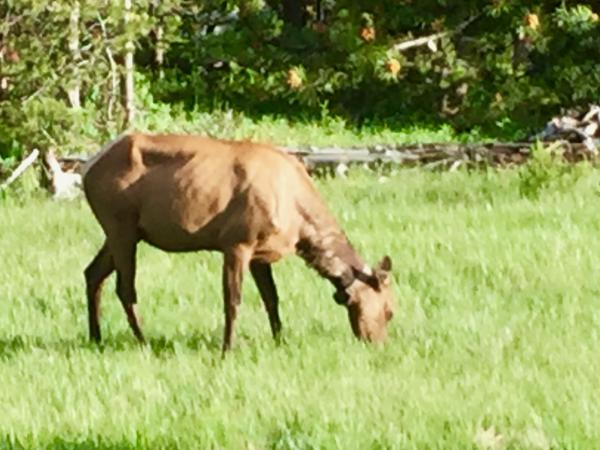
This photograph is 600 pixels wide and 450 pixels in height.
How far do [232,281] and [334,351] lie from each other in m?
0.61

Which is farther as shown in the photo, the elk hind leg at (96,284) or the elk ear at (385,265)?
the elk hind leg at (96,284)

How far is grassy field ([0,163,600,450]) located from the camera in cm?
632

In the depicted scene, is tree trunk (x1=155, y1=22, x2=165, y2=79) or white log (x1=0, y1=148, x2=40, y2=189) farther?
tree trunk (x1=155, y1=22, x2=165, y2=79)

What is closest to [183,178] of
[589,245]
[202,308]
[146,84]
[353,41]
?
[202,308]

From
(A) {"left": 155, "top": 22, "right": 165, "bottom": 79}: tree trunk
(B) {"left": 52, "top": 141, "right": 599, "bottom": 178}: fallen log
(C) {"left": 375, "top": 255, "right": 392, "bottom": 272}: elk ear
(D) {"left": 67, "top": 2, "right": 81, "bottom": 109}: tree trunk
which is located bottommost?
(B) {"left": 52, "top": 141, "right": 599, "bottom": 178}: fallen log

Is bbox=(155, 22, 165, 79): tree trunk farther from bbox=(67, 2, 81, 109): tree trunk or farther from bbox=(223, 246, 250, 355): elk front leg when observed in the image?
bbox=(223, 246, 250, 355): elk front leg

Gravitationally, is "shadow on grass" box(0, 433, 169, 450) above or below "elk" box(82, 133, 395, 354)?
below

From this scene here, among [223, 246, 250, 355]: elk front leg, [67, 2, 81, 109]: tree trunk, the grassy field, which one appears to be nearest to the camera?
the grassy field

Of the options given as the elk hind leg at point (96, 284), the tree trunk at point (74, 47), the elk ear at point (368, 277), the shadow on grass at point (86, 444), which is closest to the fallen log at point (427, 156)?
the tree trunk at point (74, 47)

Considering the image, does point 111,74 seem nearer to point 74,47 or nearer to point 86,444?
point 74,47

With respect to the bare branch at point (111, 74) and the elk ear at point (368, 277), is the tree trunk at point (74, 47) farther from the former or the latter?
the elk ear at point (368, 277)

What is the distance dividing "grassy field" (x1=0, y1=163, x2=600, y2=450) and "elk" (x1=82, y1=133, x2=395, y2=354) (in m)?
0.25

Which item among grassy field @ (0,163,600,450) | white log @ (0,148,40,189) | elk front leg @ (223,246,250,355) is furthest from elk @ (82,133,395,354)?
white log @ (0,148,40,189)

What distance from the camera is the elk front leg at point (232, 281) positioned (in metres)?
7.77
